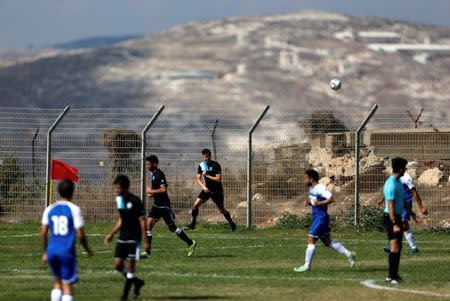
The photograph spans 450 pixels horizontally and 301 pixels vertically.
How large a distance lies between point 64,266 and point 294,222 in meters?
15.6

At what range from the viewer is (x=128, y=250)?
17.7 meters

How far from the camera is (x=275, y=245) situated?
85.8 feet

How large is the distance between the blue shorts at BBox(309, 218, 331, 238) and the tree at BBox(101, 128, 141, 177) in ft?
40.8

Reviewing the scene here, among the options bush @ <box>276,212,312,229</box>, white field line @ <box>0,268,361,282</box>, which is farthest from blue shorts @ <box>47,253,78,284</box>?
bush @ <box>276,212,312,229</box>

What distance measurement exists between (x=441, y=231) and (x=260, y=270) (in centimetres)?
993

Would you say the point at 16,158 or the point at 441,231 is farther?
the point at 16,158

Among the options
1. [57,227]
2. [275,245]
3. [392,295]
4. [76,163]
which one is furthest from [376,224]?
[57,227]

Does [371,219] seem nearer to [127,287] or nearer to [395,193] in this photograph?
[395,193]

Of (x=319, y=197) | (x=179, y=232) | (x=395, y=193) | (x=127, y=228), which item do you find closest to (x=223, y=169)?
(x=179, y=232)

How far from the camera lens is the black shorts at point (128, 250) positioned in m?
17.7

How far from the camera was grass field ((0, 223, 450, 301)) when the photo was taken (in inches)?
717

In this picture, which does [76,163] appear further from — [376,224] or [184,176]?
[376,224]

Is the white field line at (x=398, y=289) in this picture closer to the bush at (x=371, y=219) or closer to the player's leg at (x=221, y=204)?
the player's leg at (x=221, y=204)

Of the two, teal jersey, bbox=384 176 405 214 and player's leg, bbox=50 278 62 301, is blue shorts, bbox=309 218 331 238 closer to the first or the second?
teal jersey, bbox=384 176 405 214
